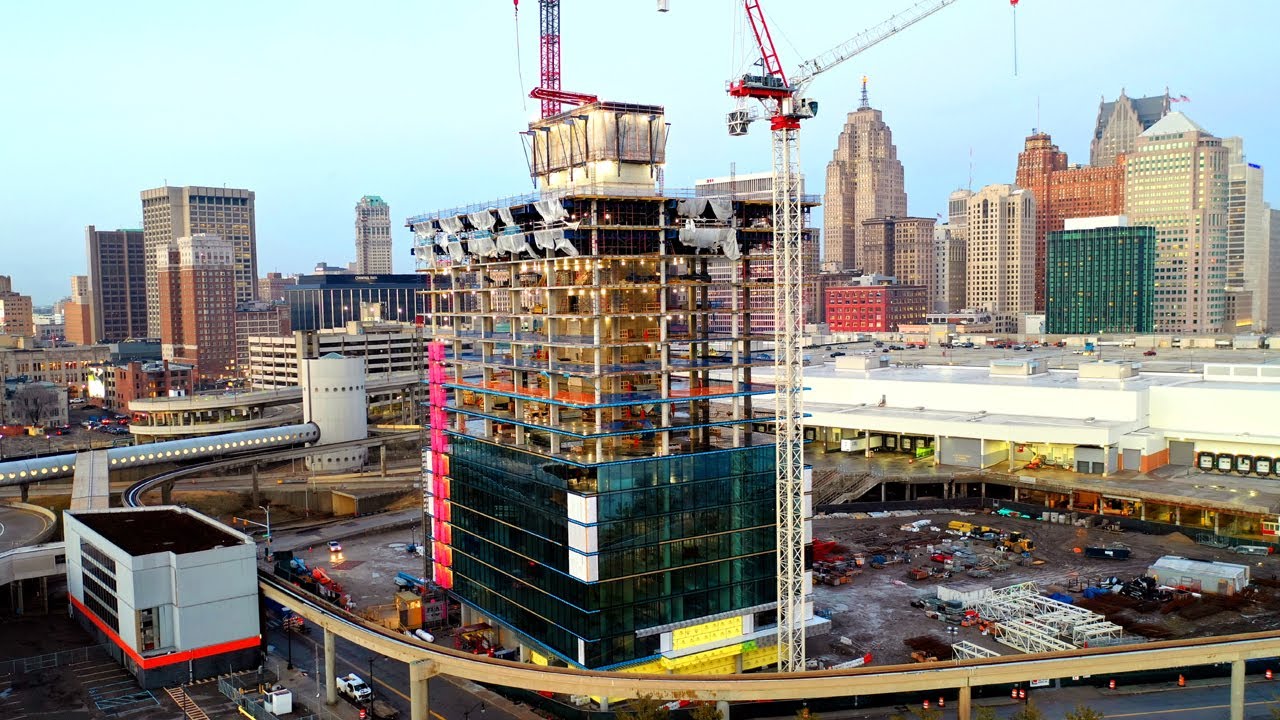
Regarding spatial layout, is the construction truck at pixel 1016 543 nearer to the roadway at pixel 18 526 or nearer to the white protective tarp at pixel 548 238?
the white protective tarp at pixel 548 238

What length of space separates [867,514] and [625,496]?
2317 inches

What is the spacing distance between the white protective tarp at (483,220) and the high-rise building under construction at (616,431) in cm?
18

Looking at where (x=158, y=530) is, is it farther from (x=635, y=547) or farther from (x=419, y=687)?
(x=635, y=547)

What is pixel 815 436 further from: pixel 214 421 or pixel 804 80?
pixel 214 421

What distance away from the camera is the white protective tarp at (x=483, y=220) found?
72.5 meters

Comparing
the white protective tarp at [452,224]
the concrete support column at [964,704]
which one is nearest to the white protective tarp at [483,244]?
the white protective tarp at [452,224]

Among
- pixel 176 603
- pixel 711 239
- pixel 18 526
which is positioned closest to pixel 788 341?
pixel 711 239

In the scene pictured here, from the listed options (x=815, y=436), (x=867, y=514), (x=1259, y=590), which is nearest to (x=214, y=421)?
(x=815, y=436)

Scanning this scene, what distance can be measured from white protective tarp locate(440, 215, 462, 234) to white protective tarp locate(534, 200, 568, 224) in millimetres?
12299

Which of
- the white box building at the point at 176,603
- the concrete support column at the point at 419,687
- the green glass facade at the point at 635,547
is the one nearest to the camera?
the concrete support column at the point at 419,687

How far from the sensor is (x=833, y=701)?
62375 millimetres

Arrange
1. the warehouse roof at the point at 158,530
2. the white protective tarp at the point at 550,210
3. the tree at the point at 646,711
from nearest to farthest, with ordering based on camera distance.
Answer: the tree at the point at 646,711 < the white protective tarp at the point at 550,210 < the warehouse roof at the point at 158,530

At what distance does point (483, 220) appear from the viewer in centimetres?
7306

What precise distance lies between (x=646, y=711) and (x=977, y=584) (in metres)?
42.0
